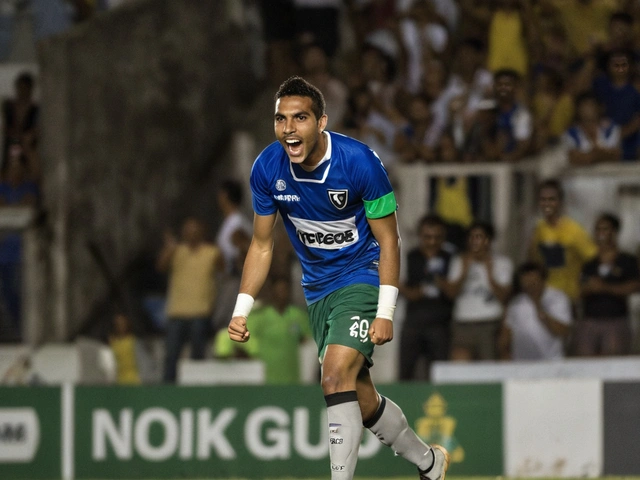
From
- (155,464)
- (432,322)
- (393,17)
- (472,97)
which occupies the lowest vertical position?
(155,464)

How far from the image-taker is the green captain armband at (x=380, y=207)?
7.51 metres

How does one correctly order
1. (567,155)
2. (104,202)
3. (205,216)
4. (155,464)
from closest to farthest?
(155,464) → (567,155) → (104,202) → (205,216)

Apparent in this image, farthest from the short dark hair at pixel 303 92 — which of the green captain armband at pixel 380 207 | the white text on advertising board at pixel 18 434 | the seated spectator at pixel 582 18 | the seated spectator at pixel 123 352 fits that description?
the seated spectator at pixel 582 18

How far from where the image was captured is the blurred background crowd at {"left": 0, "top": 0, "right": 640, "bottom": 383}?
1210 centimetres

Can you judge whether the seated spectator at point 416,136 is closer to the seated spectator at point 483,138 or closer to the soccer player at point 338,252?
the seated spectator at point 483,138

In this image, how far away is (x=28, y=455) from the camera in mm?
11750

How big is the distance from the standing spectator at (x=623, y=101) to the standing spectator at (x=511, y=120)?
792 millimetres

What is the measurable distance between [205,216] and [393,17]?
10.8 ft

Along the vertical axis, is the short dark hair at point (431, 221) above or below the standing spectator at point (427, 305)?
above

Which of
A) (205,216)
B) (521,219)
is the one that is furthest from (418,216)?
(205,216)

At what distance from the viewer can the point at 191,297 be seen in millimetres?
12953

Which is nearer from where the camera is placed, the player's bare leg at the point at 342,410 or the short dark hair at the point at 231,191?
the player's bare leg at the point at 342,410

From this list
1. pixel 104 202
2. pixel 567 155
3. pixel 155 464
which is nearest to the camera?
pixel 155 464

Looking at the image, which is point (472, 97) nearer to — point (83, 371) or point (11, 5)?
point (83, 371)
